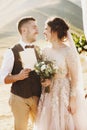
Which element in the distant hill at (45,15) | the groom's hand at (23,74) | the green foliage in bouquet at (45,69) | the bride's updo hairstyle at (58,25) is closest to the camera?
the groom's hand at (23,74)

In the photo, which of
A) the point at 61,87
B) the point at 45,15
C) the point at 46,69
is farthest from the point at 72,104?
the point at 45,15

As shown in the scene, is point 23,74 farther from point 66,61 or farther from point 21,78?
point 66,61

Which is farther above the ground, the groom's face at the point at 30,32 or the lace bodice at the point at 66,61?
the groom's face at the point at 30,32

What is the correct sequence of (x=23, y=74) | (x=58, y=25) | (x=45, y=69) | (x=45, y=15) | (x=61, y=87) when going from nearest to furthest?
(x=23, y=74), (x=45, y=69), (x=58, y=25), (x=61, y=87), (x=45, y=15)

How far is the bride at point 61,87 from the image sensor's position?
155 inches

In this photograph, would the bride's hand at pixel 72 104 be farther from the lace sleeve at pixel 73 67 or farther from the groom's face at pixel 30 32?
the groom's face at pixel 30 32

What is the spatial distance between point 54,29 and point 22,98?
0.80 metres

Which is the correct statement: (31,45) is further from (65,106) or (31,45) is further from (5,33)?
(5,33)

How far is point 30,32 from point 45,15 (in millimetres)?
28068

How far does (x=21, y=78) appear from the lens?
359 centimetres

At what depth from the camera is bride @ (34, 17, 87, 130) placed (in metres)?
3.93

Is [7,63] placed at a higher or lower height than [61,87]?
higher

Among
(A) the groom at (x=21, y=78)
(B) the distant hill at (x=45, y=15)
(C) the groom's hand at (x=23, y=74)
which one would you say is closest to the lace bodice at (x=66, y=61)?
(A) the groom at (x=21, y=78)

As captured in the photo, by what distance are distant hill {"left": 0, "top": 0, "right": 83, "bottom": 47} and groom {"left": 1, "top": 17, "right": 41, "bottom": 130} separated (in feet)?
75.6
